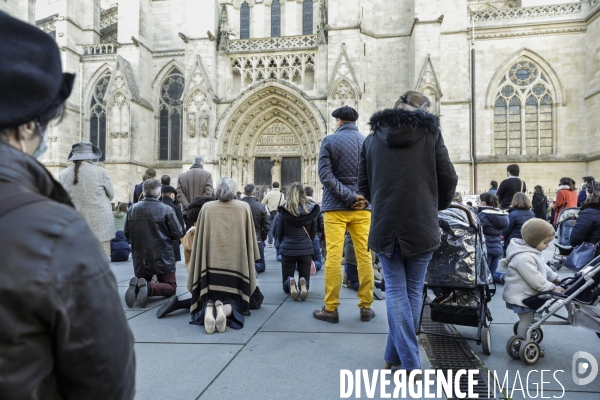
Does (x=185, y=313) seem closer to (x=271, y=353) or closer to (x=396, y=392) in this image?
(x=271, y=353)

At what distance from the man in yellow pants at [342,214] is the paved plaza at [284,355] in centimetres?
29

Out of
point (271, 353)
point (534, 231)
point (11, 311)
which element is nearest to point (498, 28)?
point (534, 231)

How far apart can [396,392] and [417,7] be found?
694 inches

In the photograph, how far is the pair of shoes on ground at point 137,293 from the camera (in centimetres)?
494

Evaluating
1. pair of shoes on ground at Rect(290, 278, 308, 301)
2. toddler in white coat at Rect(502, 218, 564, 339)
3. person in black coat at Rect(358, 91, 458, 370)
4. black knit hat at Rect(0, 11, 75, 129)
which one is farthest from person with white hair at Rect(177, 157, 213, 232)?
black knit hat at Rect(0, 11, 75, 129)

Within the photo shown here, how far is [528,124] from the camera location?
18484 millimetres

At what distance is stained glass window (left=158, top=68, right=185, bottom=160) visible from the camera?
2102 cm

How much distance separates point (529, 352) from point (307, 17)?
63.0 ft

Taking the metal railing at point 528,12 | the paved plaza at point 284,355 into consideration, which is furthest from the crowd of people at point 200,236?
the metal railing at point 528,12

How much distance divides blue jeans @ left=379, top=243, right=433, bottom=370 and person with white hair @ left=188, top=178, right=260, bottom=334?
1840 millimetres

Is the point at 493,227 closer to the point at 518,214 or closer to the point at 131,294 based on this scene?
the point at 518,214

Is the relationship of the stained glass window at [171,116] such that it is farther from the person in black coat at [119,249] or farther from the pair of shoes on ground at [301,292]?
the pair of shoes on ground at [301,292]

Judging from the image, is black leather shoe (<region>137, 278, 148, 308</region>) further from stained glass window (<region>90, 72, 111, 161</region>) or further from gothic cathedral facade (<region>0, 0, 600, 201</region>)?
stained glass window (<region>90, 72, 111, 161</region>)

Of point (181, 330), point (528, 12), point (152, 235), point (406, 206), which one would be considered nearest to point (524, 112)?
point (528, 12)
